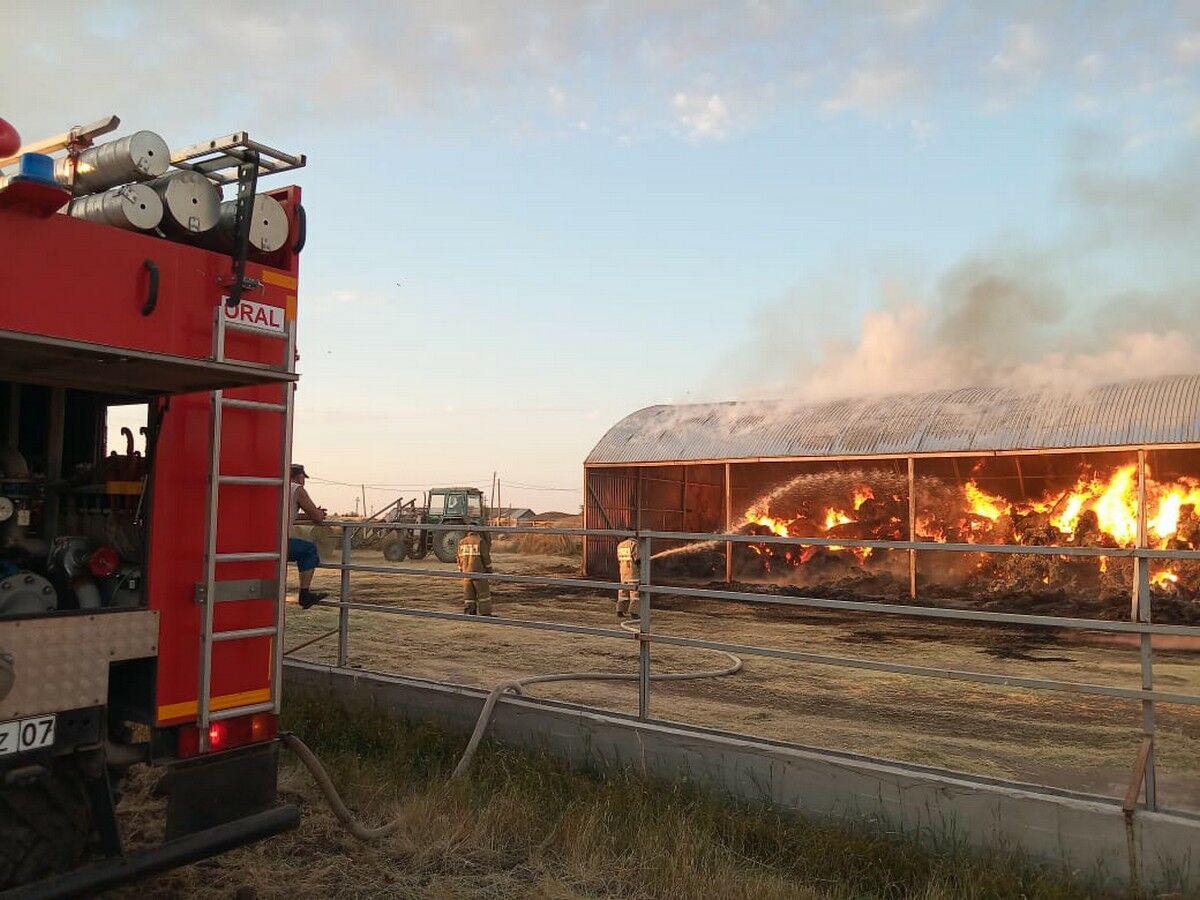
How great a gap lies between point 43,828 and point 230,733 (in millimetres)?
811

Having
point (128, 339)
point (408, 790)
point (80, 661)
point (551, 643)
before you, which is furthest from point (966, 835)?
point (551, 643)

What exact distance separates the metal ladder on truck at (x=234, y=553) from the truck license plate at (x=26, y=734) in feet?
2.43

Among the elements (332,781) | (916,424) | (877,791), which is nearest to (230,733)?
(332,781)

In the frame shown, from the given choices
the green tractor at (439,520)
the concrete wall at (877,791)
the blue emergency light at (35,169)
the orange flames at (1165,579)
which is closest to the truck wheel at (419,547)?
the green tractor at (439,520)

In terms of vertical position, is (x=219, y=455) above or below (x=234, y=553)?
above

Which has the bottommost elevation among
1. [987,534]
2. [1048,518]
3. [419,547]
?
[419,547]

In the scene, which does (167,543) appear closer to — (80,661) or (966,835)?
(80,661)

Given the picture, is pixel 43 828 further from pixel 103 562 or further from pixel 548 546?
pixel 548 546

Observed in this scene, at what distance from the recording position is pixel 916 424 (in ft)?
70.0

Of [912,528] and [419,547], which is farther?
[419,547]

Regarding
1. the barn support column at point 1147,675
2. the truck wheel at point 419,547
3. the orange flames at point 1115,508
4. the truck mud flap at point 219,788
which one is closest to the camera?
Answer: the truck mud flap at point 219,788

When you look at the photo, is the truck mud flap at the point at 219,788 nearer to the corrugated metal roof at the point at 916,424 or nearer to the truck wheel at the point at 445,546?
the corrugated metal roof at the point at 916,424

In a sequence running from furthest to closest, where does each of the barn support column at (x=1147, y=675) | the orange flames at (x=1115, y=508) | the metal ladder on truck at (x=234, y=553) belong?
the orange flames at (x=1115, y=508)
the barn support column at (x=1147, y=675)
the metal ladder on truck at (x=234, y=553)

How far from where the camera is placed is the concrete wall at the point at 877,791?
414 centimetres
